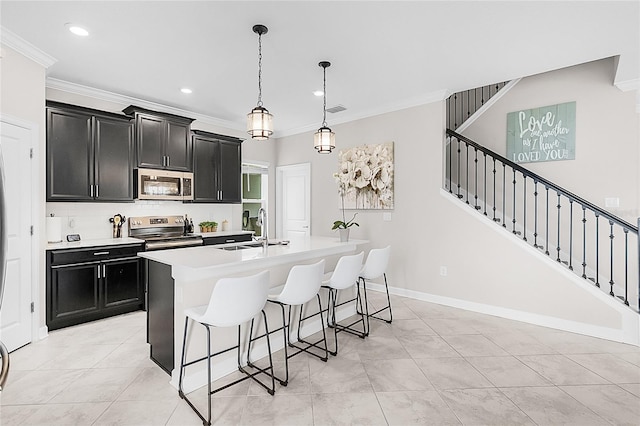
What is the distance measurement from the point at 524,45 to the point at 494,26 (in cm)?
54

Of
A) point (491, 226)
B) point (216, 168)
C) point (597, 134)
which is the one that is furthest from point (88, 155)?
point (597, 134)

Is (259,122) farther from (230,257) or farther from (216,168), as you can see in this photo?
(216,168)

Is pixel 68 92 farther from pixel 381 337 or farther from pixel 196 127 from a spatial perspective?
pixel 381 337

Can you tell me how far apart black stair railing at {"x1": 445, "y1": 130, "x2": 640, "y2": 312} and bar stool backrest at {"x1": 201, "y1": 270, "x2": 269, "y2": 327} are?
336 cm

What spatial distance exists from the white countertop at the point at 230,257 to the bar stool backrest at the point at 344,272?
31cm

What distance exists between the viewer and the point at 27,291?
3.33 metres

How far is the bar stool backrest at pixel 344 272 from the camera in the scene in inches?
125

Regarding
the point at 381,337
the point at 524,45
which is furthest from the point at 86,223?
the point at 524,45

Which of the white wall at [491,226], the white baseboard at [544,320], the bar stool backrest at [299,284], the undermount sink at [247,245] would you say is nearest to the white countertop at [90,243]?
the undermount sink at [247,245]

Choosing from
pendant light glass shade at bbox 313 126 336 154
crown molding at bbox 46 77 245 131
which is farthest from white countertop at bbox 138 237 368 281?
crown molding at bbox 46 77 245 131

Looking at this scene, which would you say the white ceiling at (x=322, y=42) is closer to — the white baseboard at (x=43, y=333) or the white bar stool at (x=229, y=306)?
the white bar stool at (x=229, y=306)

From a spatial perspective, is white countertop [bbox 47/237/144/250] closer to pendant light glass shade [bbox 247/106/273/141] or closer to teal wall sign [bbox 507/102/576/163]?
pendant light glass shade [bbox 247/106/273/141]

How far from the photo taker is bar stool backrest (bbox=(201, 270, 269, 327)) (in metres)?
2.15

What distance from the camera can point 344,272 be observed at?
3211 mm
